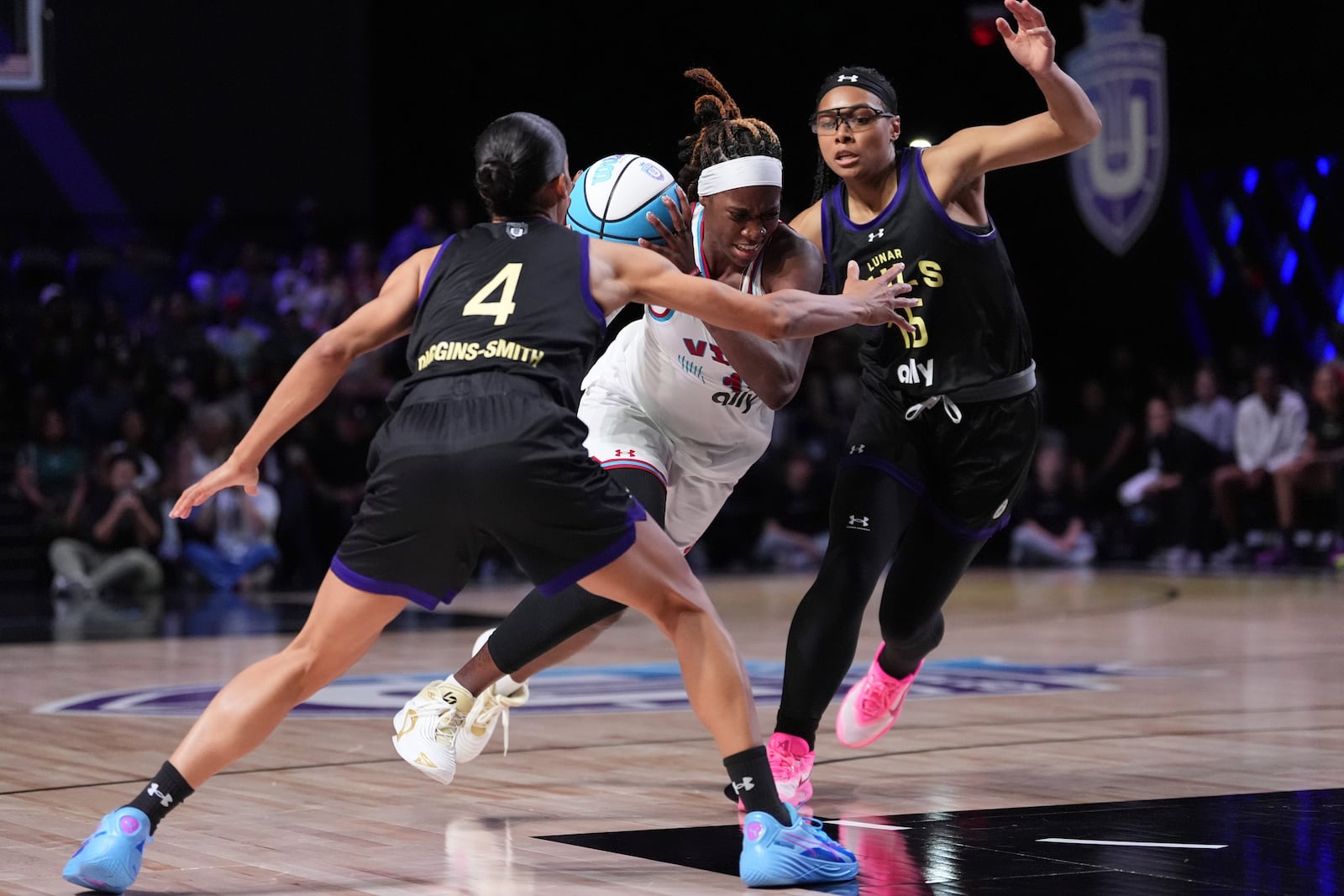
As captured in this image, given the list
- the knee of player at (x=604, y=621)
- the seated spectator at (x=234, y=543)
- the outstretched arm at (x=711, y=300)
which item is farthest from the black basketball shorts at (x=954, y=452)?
the seated spectator at (x=234, y=543)

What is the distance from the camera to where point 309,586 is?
14227 millimetres

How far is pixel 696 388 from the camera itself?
4.77m

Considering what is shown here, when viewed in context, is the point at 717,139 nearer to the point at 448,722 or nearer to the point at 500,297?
the point at 500,297

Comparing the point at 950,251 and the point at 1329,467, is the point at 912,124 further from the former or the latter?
the point at 950,251

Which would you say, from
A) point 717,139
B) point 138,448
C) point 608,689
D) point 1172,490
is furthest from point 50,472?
point 717,139

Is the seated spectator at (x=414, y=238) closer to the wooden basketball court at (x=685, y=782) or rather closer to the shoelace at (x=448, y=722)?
the wooden basketball court at (x=685, y=782)

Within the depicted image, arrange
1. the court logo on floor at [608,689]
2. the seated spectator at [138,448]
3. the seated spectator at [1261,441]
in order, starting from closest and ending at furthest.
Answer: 1. the court logo on floor at [608,689]
2. the seated spectator at [138,448]
3. the seated spectator at [1261,441]

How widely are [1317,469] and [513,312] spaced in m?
12.0

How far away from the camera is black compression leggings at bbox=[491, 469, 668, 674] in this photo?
459cm

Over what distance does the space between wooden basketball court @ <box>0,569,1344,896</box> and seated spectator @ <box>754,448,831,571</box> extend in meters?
7.18

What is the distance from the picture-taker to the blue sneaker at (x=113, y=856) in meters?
3.36

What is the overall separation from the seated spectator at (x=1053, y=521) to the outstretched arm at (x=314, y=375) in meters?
12.6

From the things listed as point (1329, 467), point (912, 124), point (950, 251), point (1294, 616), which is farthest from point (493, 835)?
point (912, 124)

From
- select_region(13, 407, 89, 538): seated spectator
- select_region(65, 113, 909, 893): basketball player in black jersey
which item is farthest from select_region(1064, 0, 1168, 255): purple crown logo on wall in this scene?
select_region(65, 113, 909, 893): basketball player in black jersey
